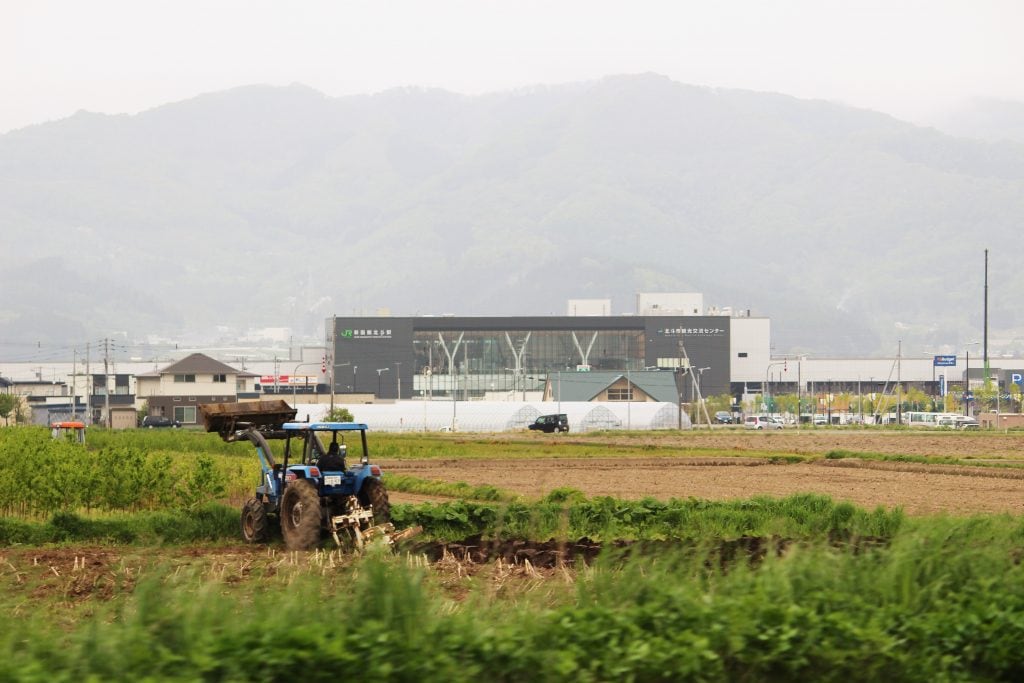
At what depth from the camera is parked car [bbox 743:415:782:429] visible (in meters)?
114

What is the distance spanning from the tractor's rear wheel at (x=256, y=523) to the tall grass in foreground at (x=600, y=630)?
9.68 metres

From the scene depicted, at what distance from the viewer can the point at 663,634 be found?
30.1 ft

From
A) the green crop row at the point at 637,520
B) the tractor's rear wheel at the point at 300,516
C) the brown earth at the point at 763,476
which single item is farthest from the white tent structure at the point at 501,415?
the tractor's rear wheel at the point at 300,516

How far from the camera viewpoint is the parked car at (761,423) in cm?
11376

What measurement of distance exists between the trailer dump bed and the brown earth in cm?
865

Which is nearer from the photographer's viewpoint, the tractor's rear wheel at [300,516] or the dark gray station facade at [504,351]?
the tractor's rear wheel at [300,516]

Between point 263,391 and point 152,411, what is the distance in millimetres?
57204

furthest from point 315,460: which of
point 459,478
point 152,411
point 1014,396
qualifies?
point 1014,396

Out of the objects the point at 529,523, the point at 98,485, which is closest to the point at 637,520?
the point at 529,523

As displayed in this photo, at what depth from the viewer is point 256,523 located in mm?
20656

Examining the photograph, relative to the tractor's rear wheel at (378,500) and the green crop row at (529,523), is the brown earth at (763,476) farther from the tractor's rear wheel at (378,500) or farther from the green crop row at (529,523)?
the tractor's rear wheel at (378,500)

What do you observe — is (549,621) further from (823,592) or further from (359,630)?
(823,592)

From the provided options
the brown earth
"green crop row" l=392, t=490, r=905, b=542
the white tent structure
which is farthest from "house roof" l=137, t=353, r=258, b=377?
"green crop row" l=392, t=490, r=905, b=542

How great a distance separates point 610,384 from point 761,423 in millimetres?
17078
